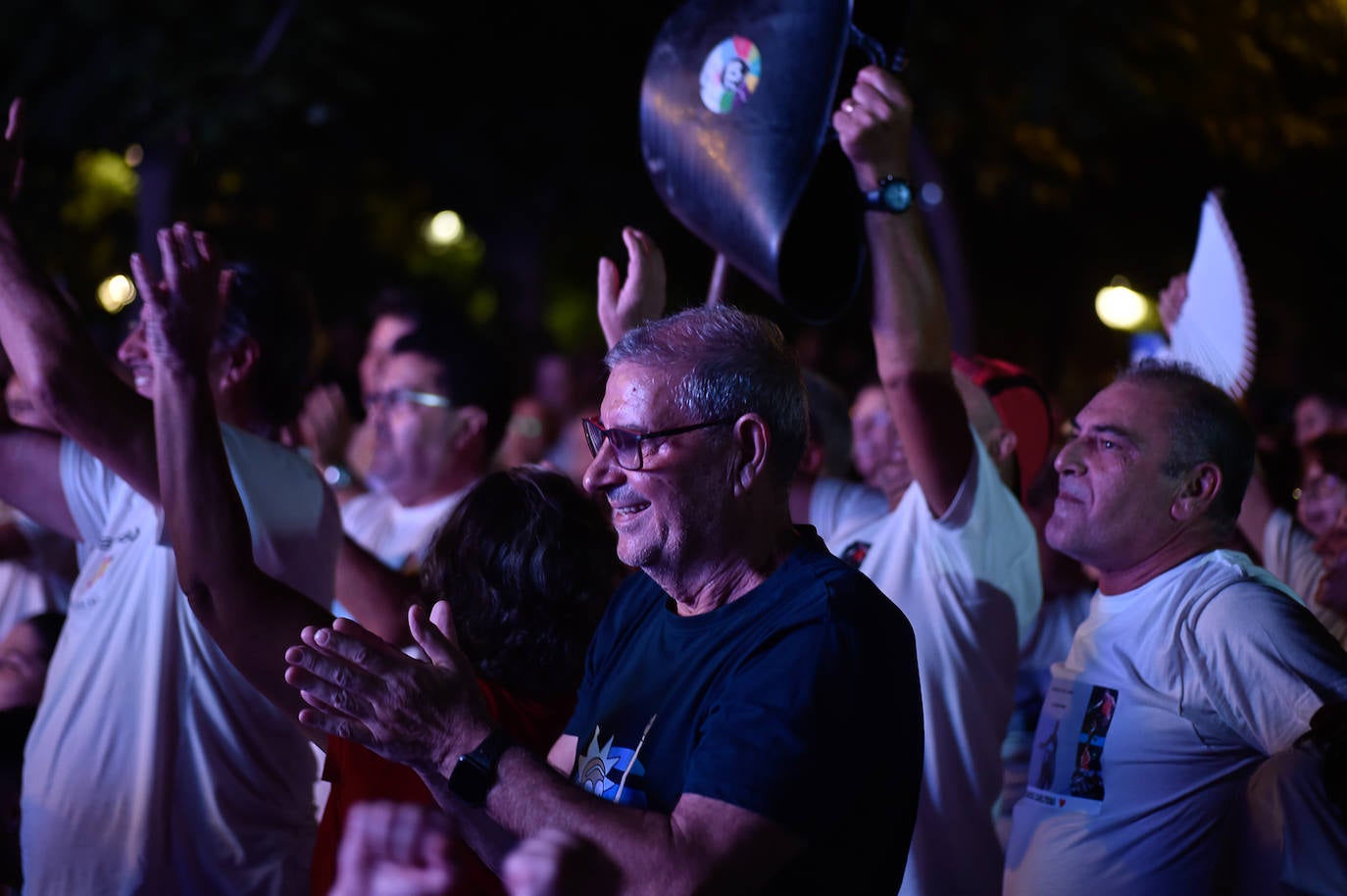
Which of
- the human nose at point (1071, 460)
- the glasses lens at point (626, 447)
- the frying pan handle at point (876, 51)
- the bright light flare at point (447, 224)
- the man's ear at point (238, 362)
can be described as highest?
the frying pan handle at point (876, 51)

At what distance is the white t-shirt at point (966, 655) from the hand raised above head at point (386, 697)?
1.61 metres

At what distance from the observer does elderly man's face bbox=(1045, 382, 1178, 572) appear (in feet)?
10.1

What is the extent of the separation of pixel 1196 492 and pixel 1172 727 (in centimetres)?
57

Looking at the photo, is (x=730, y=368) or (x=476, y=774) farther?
(x=730, y=368)

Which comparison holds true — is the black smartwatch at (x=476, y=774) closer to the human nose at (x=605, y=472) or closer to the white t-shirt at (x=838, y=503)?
the human nose at (x=605, y=472)

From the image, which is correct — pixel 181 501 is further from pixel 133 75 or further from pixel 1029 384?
pixel 133 75

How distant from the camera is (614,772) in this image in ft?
7.10

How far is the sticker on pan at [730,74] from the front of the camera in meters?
3.24

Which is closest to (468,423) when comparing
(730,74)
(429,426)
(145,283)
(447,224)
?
(429,426)

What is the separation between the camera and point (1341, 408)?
22.7 ft

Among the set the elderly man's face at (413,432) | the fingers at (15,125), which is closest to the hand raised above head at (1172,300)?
the elderly man's face at (413,432)

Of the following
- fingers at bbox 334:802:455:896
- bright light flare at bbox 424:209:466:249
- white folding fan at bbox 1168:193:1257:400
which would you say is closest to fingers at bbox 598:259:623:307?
white folding fan at bbox 1168:193:1257:400

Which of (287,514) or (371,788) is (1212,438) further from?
(287,514)

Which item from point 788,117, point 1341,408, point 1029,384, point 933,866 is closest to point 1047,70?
point 1341,408
